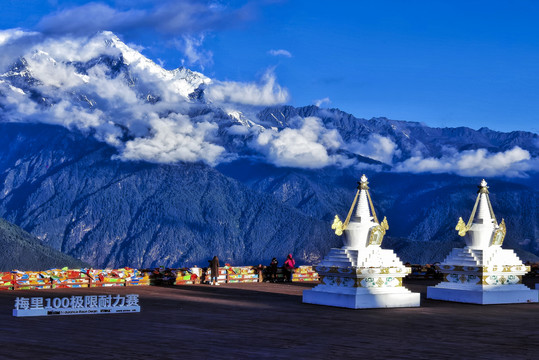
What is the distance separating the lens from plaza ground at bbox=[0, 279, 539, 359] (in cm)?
1322

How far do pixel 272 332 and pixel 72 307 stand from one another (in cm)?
548

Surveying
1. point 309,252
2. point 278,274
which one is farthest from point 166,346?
point 309,252

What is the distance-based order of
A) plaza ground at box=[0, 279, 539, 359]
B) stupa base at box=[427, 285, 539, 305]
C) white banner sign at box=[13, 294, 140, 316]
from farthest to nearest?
stupa base at box=[427, 285, 539, 305], white banner sign at box=[13, 294, 140, 316], plaza ground at box=[0, 279, 539, 359]

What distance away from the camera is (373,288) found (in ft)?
77.0

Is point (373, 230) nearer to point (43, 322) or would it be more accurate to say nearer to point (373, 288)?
point (373, 288)

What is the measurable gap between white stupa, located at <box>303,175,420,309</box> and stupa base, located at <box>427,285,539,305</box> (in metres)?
3.06

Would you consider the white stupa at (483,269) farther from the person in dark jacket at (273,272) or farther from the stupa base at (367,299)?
the person in dark jacket at (273,272)

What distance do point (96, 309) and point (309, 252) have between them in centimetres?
16813

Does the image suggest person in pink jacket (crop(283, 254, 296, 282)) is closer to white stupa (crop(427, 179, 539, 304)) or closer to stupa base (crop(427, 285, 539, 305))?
white stupa (crop(427, 179, 539, 304))

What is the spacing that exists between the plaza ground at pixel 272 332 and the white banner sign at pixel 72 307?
357 mm

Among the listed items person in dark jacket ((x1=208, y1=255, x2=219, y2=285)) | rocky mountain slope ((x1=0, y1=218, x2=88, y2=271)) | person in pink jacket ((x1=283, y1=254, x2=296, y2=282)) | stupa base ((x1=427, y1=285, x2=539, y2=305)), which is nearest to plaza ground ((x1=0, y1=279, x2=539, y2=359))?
stupa base ((x1=427, y1=285, x2=539, y2=305))

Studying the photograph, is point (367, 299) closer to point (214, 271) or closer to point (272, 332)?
point (272, 332)

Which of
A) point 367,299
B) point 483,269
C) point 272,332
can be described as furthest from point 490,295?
point 272,332

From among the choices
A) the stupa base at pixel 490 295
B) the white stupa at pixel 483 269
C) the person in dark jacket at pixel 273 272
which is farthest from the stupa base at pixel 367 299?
the person in dark jacket at pixel 273 272
